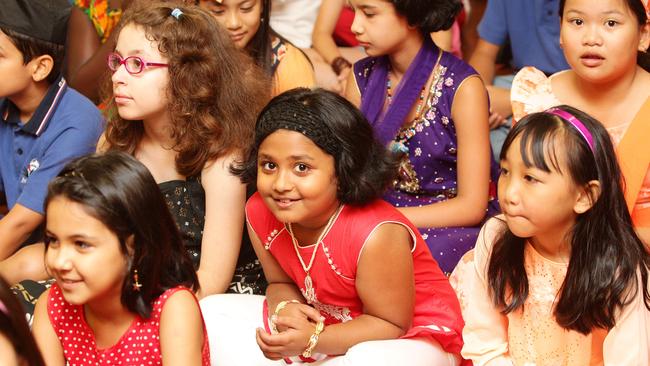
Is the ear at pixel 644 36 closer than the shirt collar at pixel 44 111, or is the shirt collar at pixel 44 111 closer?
A: the ear at pixel 644 36

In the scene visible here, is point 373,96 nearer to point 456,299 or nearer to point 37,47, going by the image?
point 456,299

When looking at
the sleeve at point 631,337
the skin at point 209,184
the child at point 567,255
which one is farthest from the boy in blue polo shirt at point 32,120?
the sleeve at point 631,337

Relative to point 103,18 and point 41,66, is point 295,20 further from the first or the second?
point 41,66

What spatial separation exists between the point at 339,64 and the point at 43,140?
3.71 feet

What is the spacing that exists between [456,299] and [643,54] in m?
0.83

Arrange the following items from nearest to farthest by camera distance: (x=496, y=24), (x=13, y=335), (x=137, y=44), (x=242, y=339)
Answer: (x=13, y=335)
(x=242, y=339)
(x=137, y=44)
(x=496, y=24)

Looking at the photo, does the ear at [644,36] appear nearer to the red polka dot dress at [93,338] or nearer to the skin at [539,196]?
the skin at [539,196]

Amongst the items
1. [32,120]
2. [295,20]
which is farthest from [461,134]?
[295,20]

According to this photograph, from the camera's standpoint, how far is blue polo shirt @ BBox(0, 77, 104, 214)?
2502mm

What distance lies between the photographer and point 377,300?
6.60ft

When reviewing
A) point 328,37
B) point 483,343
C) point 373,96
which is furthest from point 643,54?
point 328,37

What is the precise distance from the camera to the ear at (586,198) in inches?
76.1

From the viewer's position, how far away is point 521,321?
2.06 m

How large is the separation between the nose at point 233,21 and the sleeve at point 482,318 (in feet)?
3.39
